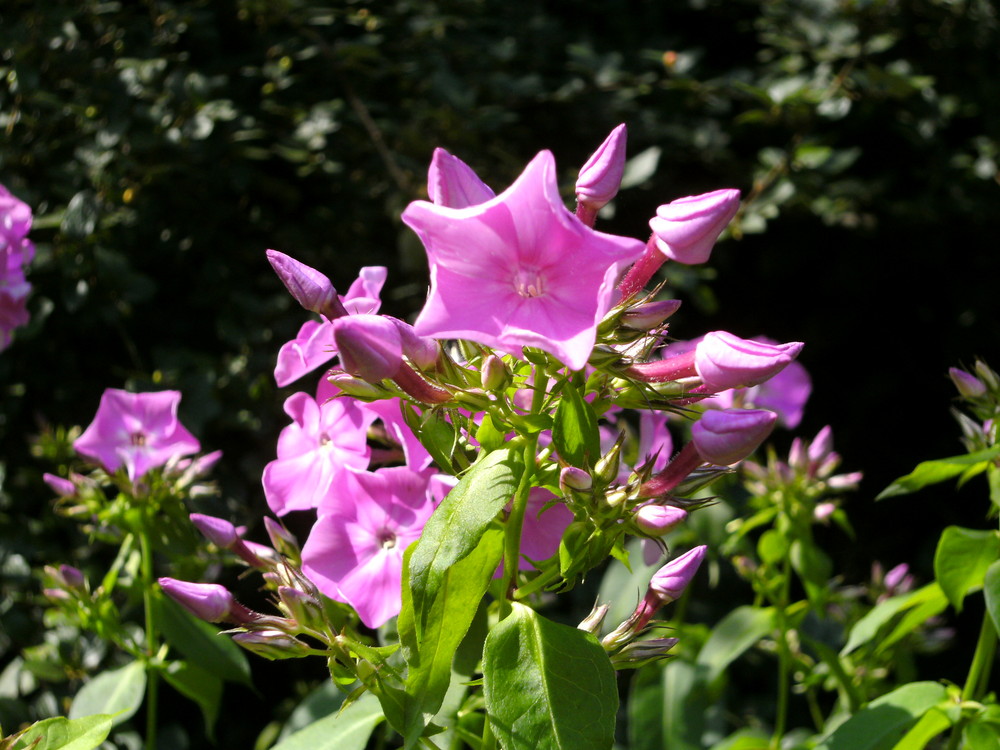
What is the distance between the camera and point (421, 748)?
37.4 inches

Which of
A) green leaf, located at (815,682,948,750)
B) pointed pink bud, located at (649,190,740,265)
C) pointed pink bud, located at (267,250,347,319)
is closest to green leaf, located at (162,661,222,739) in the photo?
pointed pink bud, located at (267,250,347,319)

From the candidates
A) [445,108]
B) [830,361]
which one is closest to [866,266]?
→ [830,361]

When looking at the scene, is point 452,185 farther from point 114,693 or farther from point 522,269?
point 114,693

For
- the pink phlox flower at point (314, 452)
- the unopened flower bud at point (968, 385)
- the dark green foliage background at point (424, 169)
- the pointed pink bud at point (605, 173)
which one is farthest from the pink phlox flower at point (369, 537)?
the dark green foliage background at point (424, 169)

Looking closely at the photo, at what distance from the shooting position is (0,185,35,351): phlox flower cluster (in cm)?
147

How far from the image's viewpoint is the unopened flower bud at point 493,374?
29.9 inches

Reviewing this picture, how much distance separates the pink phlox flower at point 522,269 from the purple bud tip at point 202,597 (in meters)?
0.35

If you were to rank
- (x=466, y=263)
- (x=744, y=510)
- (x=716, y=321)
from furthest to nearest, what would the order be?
(x=716, y=321)
(x=744, y=510)
(x=466, y=263)

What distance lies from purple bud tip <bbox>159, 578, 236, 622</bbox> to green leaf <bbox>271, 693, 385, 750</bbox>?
0.60 ft

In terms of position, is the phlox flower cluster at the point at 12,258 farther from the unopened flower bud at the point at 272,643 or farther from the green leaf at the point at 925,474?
the green leaf at the point at 925,474

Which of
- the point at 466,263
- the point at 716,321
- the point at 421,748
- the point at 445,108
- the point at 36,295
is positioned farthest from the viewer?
the point at 716,321

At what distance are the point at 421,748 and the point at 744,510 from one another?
1.18 metres

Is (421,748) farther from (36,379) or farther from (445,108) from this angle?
(445,108)

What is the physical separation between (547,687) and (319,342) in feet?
1.24
